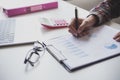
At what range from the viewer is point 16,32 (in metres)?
1.09

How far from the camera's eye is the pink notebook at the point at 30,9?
1.35 m

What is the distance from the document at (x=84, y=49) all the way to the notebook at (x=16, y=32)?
0.14m

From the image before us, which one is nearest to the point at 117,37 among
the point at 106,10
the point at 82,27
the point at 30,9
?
the point at 82,27

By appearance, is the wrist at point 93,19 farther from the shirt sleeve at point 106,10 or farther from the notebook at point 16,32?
the notebook at point 16,32


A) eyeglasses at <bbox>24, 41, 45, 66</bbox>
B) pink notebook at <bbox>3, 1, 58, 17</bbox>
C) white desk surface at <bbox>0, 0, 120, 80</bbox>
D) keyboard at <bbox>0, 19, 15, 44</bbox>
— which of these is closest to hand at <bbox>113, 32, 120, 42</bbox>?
white desk surface at <bbox>0, 0, 120, 80</bbox>

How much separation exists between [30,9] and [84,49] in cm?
65

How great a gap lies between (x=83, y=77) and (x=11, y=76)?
0.26 metres

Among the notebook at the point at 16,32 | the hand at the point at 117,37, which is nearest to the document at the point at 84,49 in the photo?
the hand at the point at 117,37

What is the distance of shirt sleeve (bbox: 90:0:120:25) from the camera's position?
45.3 inches

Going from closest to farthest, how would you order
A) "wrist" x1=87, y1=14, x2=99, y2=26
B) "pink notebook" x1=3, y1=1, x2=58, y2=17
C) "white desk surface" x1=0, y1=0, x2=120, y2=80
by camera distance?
"white desk surface" x1=0, y1=0, x2=120, y2=80, "wrist" x1=87, y1=14, x2=99, y2=26, "pink notebook" x1=3, y1=1, x2=58, y2=17

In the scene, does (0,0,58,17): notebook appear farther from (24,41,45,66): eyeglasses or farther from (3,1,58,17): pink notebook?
(24,41,45,66): eyeglasses

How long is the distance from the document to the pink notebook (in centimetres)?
48

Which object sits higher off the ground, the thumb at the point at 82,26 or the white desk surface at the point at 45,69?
the thumb at the point at 82,26

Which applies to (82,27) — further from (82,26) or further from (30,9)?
→ (30,9)
